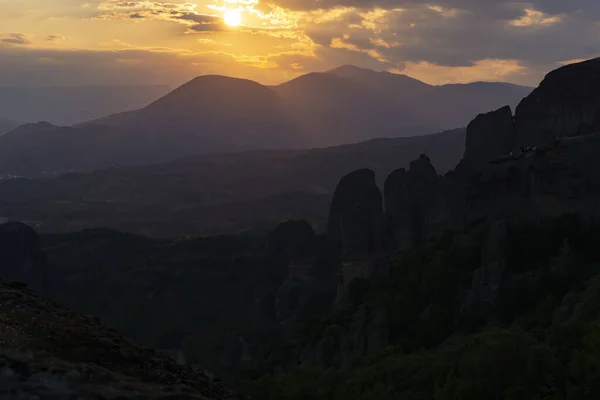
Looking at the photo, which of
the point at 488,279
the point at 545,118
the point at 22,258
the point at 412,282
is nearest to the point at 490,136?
the point at 545,118

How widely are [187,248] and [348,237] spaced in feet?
113

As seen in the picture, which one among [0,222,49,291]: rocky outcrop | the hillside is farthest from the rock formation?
[0,222,49,291]: rocky outcrop

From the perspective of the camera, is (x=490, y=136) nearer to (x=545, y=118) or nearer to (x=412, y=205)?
(x=545, y=118)

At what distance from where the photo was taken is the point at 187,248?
314ft

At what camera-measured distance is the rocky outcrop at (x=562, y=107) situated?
52906 mm

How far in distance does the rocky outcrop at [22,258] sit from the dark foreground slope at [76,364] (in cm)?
6874

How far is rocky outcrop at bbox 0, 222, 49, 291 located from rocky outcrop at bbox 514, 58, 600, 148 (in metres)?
52.9

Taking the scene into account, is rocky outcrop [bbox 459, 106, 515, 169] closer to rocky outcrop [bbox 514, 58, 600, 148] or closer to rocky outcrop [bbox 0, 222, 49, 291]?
rocky outcrop [bbox 514, 58, 600, 148]

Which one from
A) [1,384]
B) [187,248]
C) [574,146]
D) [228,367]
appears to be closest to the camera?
[1,384]

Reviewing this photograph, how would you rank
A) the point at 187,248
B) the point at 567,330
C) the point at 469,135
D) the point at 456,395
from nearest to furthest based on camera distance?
the point at 456,395
the point at 567,330
the point at 469,135
the point at 187,248

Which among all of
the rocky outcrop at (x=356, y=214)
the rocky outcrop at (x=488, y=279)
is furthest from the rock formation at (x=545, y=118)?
the rocky outcrop at (x=488, y=279)

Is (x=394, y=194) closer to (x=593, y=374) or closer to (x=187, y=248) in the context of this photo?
(x=187, y=248)

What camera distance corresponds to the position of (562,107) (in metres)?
54.8

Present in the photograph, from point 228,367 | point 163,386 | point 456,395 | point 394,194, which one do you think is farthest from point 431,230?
point 163,386
